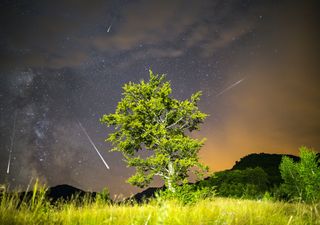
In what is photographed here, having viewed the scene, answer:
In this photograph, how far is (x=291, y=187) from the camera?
51.4 m

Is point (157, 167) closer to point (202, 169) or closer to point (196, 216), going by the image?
point (202, 169)

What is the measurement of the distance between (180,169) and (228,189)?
34.5 meters

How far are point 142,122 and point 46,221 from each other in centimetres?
1683

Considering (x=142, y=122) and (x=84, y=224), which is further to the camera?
(x=142, y=122)

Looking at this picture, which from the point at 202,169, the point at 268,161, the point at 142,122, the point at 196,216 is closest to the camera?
the point at 196,216

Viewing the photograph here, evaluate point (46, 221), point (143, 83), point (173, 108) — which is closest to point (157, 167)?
point (173, 108)

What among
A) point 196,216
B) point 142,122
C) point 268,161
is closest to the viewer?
point 196,216

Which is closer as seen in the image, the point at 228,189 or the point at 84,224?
the point at 84,224

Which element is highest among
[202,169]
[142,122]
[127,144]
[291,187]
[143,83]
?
[143,83]

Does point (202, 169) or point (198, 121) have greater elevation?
point (198, 121)

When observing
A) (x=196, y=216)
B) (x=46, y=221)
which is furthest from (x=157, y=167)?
(x=46, y=221)

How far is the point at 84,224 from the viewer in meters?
4.49

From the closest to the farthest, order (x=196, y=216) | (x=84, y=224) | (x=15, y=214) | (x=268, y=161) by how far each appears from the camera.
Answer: (x=15, y=214) < (x=84, y=224) < (x=196, y=216) < (x=268, y=161)

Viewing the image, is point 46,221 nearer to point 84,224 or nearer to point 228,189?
point 84,224
